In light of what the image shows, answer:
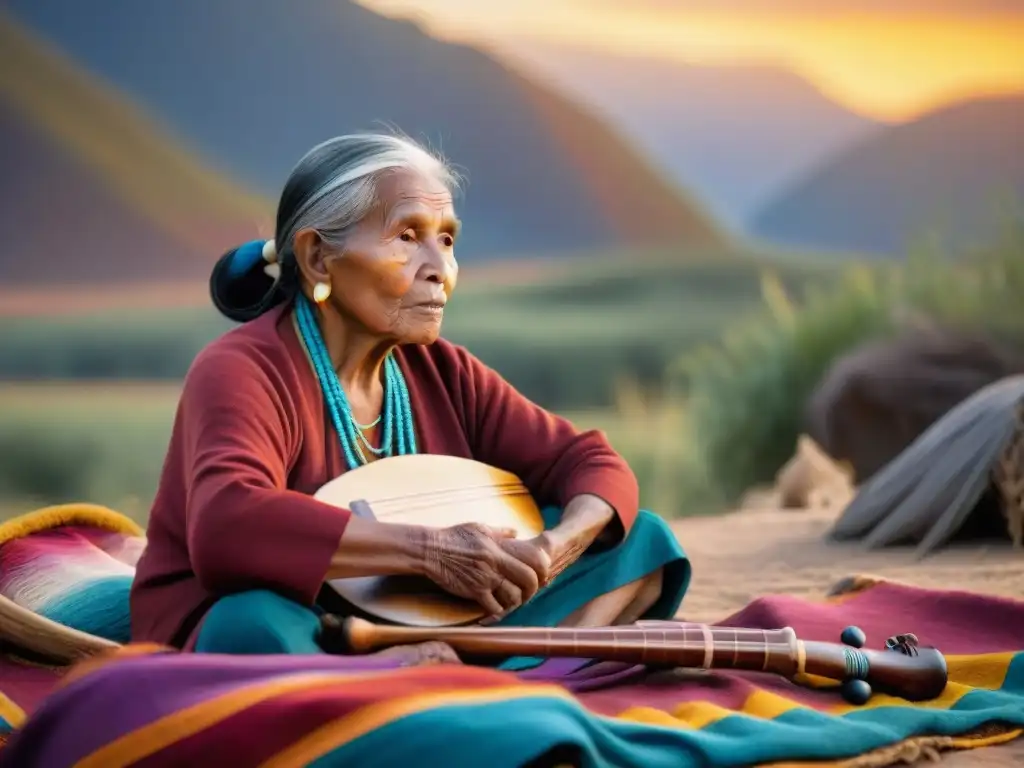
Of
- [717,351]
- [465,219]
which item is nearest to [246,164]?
[465,219]

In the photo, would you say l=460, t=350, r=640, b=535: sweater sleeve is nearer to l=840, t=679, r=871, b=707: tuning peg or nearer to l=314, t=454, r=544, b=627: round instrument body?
l=314, t=454, r=544, b=627: round instrument body

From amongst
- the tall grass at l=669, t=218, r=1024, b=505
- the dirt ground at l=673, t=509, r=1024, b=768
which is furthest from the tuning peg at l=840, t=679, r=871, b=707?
the tall grass at l=669, t=218, r=1024, b=505

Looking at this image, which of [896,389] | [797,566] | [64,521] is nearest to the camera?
[64,521]

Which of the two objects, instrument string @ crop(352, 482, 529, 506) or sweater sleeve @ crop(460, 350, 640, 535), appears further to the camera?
sweater sleeve @ crop(460, 350, 640, 535)

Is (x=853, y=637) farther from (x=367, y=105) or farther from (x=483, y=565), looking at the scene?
(x=367, y=105)

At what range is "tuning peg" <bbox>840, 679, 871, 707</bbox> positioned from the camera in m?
3.52

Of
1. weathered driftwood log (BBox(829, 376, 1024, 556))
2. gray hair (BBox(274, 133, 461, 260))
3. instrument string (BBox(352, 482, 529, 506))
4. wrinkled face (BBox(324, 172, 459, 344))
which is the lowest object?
weathered driftwood log (BBox(829, 376, 1024, 556))

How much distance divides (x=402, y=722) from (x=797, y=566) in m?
3.59

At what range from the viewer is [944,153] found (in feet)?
45.4

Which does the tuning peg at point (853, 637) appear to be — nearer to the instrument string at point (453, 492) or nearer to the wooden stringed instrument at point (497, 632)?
the wooden stringed instrument at point (497, 632)

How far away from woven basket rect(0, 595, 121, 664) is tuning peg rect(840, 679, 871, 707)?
6.11ft

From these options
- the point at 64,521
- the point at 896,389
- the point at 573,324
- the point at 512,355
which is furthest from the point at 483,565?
the point at 573,324

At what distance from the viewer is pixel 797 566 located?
607cm

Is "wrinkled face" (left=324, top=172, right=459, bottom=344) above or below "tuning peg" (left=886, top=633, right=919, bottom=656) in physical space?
above
